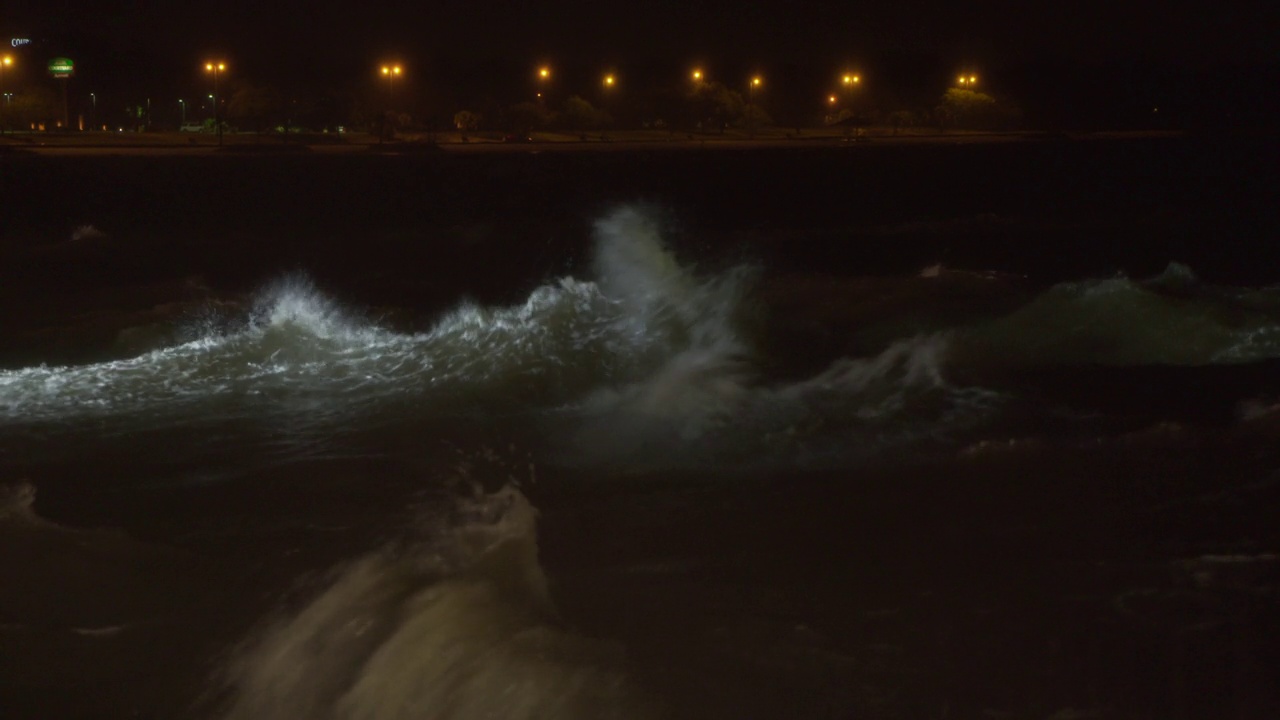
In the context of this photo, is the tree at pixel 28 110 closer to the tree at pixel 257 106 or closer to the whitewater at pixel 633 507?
the tree at pixel 257 106

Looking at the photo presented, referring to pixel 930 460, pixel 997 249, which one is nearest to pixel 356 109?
pixel 997 249

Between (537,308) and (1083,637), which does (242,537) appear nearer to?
(1083,637)

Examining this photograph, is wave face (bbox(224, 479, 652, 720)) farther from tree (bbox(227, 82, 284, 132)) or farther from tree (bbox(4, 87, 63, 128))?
tree (bbox(4, 87, 63, 128))

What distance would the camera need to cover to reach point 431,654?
17.1 ft

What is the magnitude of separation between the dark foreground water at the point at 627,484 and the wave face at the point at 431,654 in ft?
0.06

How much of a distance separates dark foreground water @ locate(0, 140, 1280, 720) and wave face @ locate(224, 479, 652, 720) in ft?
0.06

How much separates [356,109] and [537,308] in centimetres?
3820

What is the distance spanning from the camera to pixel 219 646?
17.5ft

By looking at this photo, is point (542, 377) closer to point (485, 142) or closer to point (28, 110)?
point (485, 142)

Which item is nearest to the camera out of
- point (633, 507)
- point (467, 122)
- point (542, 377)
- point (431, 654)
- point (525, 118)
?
point (431, 654)

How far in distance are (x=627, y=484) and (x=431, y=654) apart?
2437 millimetres

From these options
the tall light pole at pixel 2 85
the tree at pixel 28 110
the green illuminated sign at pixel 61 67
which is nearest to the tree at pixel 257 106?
the tree at pixel 28 110

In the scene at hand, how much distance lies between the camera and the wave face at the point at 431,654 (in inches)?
192

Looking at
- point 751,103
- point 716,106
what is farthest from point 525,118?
point 751,103
